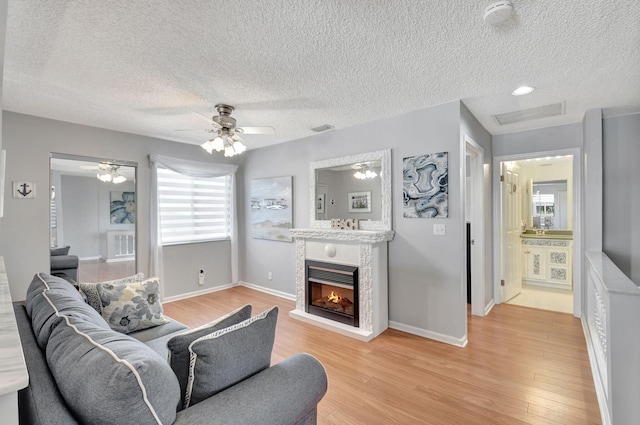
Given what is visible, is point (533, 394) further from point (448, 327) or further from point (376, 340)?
point (376, 340)

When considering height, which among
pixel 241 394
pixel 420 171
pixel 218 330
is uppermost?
pixel 420 171

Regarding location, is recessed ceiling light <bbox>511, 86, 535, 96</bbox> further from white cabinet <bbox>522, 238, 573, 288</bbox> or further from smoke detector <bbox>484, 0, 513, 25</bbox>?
white cabinet <bbox>522, 238, 573, 288</bbox>

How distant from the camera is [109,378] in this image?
0.85m

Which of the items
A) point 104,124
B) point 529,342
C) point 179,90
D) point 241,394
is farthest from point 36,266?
point 529,342

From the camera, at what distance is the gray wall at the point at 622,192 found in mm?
3254

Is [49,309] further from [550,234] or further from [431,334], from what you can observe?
[550,234]

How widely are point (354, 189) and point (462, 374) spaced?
2235 mm

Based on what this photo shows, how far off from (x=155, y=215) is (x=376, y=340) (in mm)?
3438

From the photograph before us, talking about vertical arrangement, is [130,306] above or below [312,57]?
below

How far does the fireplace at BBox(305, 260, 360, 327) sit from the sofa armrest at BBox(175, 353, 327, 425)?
6.53 feet

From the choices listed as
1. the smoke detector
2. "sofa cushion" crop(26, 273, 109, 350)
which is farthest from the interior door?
"sofa cushion" crop(26, 273, 109, 350)

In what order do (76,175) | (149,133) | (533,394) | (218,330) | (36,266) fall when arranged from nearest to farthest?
(218,330)
(533,394)
(36,266)
(76,175)
(149,133)

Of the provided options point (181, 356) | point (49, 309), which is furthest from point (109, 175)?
point (181, 356)

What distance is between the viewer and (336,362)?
272 cm
